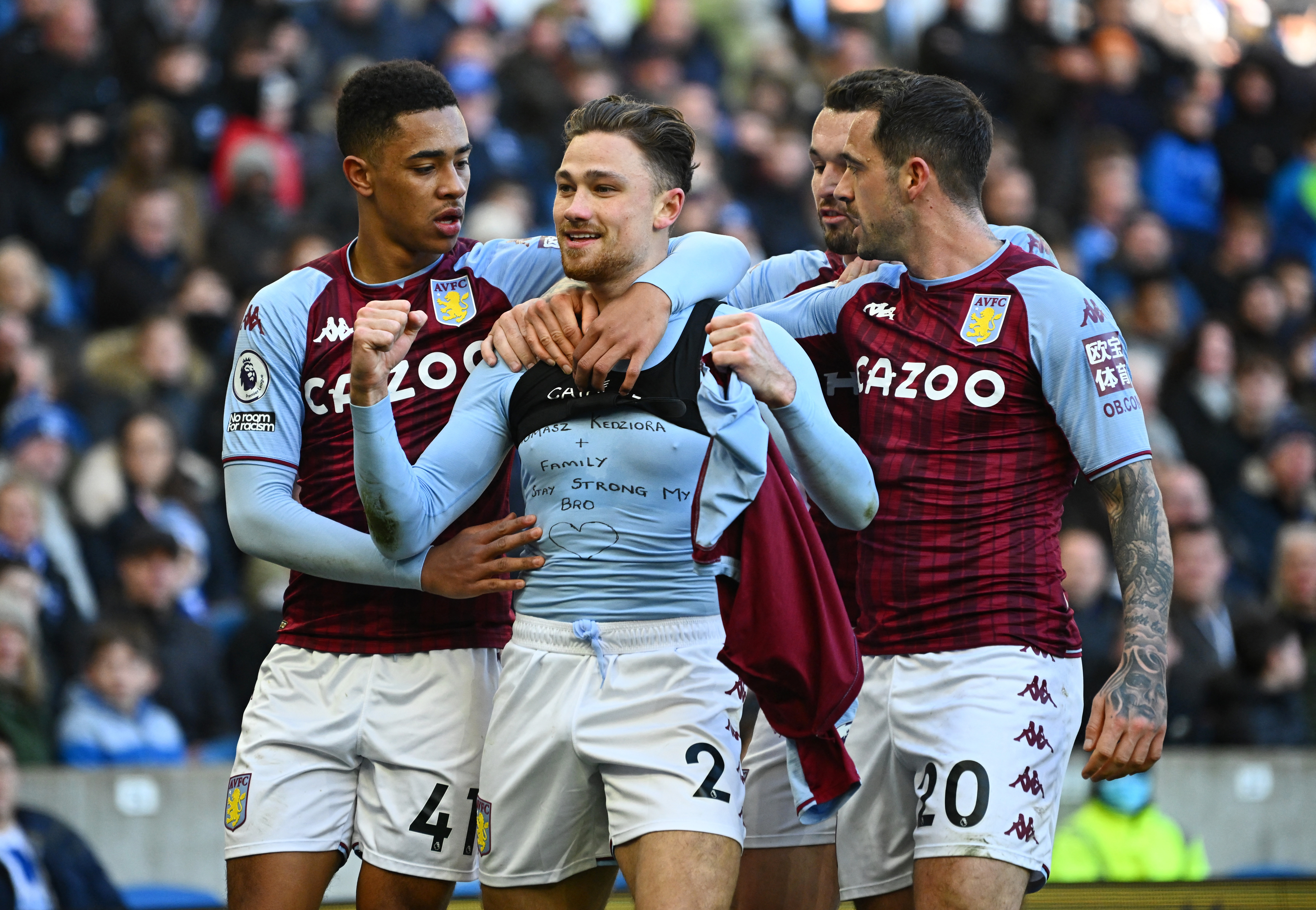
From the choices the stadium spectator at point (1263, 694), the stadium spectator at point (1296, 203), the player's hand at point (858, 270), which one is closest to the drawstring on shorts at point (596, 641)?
the player's hand at point (858, 270)

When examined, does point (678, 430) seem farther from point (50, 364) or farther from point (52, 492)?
point (50, 364)

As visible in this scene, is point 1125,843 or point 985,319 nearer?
point 985,319

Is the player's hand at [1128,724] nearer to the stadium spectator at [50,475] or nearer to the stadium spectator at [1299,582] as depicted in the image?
the stadium spectator at [1299,582]

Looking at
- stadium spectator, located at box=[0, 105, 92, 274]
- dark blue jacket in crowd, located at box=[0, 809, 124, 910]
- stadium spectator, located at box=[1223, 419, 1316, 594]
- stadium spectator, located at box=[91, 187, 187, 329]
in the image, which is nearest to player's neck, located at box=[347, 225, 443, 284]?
dark blue jacket in crowd, located at box=[0, 809, 124, 910]

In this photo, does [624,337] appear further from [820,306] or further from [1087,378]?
[1087,378]

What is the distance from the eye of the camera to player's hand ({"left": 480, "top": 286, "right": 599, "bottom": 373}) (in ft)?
13.1

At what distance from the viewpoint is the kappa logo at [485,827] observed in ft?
12.9

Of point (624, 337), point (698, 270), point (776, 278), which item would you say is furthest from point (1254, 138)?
point (624, 337)

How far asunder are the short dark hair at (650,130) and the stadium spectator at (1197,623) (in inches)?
190

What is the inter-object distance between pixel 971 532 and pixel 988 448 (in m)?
A: 0.22

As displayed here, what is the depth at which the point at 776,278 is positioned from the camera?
16.8 ft

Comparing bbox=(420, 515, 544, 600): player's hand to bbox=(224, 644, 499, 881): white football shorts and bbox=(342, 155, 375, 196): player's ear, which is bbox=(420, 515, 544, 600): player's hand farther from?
bbox=(342, 155, 375, 196): player's ear

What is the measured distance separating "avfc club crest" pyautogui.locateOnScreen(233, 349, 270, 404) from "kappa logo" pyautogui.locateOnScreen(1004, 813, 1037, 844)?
222 centimetres

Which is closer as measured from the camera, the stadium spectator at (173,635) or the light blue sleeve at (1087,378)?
the light blue sleeve at (1087,378)
